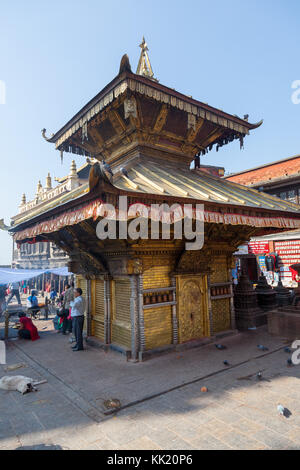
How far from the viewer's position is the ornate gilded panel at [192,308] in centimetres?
758

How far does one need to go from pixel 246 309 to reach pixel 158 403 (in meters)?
6.54

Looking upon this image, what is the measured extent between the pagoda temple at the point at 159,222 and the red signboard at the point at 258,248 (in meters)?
11.3

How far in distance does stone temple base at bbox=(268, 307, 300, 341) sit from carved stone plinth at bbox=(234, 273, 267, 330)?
3.66 feet

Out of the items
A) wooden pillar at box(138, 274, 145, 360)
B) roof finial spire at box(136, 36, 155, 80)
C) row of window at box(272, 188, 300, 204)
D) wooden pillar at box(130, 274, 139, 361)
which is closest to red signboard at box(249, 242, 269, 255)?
row of window at box(272, 188, 300, 204)

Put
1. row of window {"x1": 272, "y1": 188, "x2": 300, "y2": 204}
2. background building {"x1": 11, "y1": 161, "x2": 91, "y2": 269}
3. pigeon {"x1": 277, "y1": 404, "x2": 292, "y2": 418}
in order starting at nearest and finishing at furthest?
pigeon {"x1": 277, "y1": 404, "x2": 292, "y2": 418}, row of window {"x1": 272, "y1": 188, "x2": 300, "y2": 204}, background building {"x1": 11, "y1": 161, "x2": 91, "y2": 269}

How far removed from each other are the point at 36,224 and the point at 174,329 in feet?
15.3

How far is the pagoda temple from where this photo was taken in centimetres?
636

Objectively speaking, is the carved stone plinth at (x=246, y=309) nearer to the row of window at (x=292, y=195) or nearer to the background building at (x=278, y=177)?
the background building at (x=278, y=177)

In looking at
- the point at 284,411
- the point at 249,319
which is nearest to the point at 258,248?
the point at 249,319

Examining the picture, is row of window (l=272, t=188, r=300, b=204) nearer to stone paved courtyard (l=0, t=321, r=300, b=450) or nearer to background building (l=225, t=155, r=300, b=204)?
background building (l=225, t=155, r=300, b=204)

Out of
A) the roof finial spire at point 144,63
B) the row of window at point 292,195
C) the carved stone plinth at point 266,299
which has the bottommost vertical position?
the carved stone plinth at point 266,299

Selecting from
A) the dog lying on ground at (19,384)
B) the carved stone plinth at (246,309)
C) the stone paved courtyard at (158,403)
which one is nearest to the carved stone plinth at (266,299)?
the carved stone plinth at (246,309)
